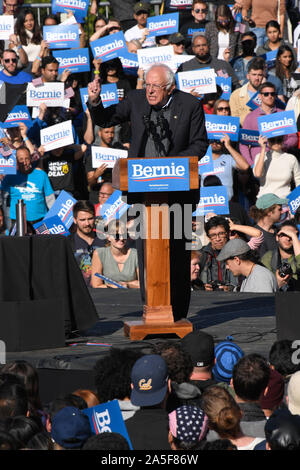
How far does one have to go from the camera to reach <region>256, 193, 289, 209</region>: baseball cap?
10.6m

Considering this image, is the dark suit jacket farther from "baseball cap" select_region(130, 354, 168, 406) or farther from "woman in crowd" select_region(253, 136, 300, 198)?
"woman in crowd" select_region(253, 136, 300, 198)

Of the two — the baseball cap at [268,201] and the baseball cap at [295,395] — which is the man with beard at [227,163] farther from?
the baseball cap at [295,395]

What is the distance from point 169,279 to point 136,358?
212 cm

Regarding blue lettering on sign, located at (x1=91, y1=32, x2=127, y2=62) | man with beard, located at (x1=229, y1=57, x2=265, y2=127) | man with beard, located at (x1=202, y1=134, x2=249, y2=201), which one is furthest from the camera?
blue lettering on sign, located at (x1=91, y1=32, x2=127, y2=62)

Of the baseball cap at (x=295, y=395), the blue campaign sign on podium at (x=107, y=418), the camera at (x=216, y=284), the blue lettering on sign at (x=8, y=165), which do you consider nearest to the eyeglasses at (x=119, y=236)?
the camera at (x=216, y=284)

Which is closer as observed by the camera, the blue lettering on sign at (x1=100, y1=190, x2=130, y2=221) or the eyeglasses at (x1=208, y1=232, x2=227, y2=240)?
the eyeglasses at (x1=208, y1=232, x2=227, y2=240)

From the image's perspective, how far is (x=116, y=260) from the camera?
10.1 metres

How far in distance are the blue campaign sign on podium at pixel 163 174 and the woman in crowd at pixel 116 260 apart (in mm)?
3054

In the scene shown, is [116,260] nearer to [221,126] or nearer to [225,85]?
[221,126]

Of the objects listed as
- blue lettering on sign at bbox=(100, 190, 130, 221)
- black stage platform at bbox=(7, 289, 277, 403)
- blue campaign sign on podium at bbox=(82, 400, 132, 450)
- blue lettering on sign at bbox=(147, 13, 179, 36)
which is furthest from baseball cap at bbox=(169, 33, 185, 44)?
blue campaign sign on podium at bbox=(82, 400, 132, 450)

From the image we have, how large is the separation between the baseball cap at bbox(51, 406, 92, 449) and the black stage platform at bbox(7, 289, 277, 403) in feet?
6.07

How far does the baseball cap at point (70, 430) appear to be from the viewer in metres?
4.26

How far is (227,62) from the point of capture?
531 inches

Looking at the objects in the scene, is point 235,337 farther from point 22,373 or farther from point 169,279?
point 22,373
